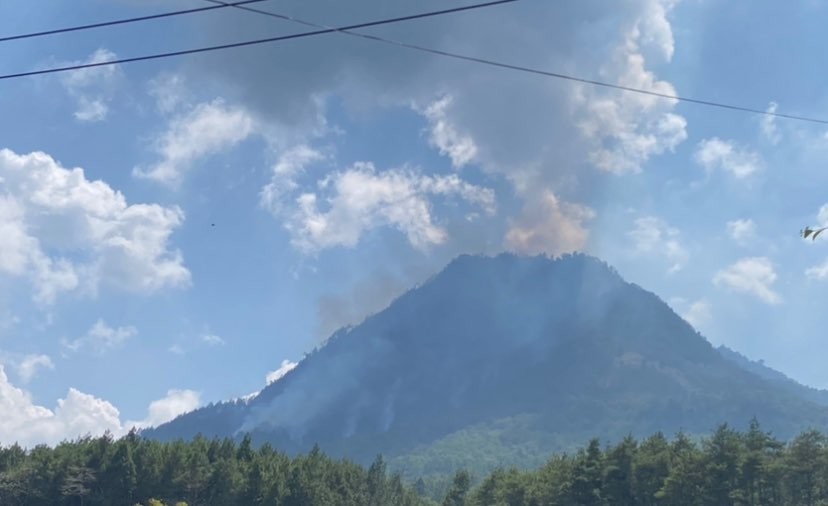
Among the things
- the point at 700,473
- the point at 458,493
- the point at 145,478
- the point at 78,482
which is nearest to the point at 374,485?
the point at 458,493

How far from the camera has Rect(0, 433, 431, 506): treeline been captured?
8150 centimetres

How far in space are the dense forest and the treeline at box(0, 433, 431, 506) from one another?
10 cm

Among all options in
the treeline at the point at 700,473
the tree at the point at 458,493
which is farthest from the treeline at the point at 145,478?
the treeline at the point at 700,473

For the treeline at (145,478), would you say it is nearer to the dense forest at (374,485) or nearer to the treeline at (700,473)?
the dense forest at (374,485)

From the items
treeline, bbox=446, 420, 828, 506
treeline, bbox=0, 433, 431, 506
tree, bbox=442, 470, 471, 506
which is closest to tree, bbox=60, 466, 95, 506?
treeline, bbox=0, 433, 431, 506

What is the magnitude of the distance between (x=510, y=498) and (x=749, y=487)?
26051 mm

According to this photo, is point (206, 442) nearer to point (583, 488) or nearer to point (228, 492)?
point (228, 492)

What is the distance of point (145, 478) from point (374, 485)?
32.5 metres

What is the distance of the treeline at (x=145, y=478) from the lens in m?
81.5

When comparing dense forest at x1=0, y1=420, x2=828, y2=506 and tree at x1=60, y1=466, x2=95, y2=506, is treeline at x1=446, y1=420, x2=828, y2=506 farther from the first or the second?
tree at x1=60, y1=466, x2=95, y2=506

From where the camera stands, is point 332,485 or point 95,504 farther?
point 332,485

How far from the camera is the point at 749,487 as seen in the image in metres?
65.9

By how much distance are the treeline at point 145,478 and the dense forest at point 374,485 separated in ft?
0.32

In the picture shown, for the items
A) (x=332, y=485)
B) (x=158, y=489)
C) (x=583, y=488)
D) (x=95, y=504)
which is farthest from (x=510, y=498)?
(x=95, y=504)
